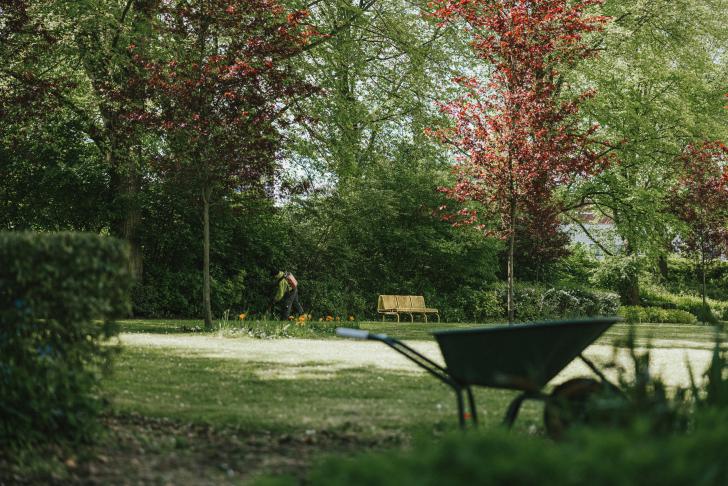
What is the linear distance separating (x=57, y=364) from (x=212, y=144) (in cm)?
917

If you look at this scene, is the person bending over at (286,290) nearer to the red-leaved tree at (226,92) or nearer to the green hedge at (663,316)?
the red-leaved tree at (226,92)

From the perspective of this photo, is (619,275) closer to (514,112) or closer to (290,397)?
(514,112)

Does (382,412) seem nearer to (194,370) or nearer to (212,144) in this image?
(194,370)

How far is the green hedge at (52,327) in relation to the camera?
404 centimetres

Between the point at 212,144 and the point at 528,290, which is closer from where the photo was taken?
the point at 212,144

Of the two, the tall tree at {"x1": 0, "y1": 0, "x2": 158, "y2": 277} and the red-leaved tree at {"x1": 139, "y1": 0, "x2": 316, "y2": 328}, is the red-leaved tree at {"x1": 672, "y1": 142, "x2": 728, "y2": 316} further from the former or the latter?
the tall tree at {"x1": 0, "y1": 0, "x2": 158, "y2": 277}

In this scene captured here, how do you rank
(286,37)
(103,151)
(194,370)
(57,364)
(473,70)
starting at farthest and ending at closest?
(473,70)
(103,151)
(286,37)
(194,370)
(57,364)

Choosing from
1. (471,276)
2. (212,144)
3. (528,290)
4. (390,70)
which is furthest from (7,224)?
(528,290)

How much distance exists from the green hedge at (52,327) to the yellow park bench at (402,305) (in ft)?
50.6

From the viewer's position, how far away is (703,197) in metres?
22.2

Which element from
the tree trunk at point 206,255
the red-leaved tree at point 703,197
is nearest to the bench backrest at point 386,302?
the tree trunk at point 206,255

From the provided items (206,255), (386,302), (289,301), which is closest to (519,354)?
(206,255)

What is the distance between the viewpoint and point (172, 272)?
18297mm

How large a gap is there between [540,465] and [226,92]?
11.5 meters
